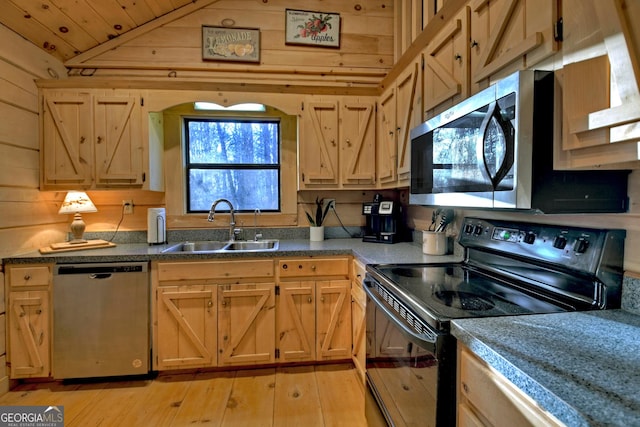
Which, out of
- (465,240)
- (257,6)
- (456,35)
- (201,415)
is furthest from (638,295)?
(257,6)

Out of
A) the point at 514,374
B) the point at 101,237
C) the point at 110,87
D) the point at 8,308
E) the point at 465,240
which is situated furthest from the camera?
the point at 101,237

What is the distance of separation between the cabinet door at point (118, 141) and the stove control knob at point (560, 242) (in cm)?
263

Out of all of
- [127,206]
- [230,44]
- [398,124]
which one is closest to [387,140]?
[398,124]

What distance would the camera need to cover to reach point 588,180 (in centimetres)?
98

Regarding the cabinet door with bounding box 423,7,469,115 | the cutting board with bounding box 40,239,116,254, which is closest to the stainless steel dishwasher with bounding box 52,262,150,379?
the cutting board with bounding box 40,239,116,254

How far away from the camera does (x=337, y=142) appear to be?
260cm

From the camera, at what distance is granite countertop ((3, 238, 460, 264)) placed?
76.0 inches

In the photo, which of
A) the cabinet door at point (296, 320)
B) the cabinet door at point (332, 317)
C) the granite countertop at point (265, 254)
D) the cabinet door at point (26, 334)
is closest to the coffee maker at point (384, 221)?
the granite countertop at point (265, 254)

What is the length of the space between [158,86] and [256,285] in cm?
172

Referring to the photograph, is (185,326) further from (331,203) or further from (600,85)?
(600,85)

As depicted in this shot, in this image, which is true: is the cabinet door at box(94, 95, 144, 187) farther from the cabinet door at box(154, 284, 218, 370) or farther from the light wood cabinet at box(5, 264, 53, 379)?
the cabinet door at box(154, 284, 218, 370)

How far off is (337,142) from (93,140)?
190 cm

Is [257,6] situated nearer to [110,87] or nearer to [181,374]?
[110,87]

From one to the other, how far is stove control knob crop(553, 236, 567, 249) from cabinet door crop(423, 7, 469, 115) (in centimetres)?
72
